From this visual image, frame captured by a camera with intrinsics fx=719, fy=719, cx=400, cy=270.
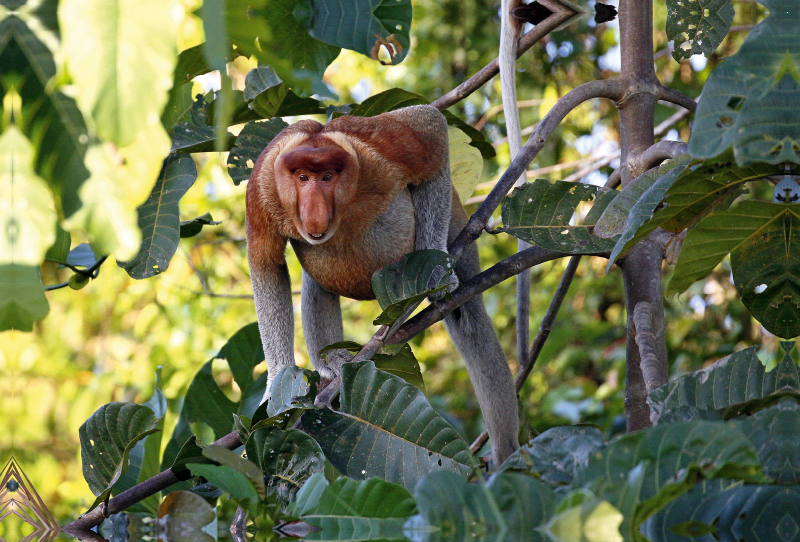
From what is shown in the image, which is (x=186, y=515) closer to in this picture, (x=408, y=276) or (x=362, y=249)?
(x=408, y=276)

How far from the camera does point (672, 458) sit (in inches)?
29.7

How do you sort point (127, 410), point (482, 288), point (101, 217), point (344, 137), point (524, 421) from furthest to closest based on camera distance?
point (524, 421) → point (344, 137) → point (482, 288) → point (127, 410) → point (101, 217)

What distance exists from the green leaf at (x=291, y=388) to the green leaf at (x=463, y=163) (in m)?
1.08

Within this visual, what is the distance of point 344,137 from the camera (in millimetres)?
2049

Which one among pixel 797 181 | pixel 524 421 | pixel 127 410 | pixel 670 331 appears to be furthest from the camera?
pixel 670 331

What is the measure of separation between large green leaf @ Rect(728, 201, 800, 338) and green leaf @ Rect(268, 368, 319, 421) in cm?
83

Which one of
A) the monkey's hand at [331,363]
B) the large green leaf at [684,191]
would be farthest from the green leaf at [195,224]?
the large green leaf at [684,191]

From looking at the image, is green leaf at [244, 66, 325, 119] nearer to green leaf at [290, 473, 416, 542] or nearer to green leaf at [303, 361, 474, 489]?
green leaf at [303, 361, 474, 489]

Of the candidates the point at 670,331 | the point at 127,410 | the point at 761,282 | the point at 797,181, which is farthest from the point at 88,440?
the point at 670,331

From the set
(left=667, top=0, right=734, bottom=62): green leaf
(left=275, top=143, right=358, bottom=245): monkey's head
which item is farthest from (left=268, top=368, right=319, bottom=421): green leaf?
(left=667, top=0, right=734, bottom=62): green leaf

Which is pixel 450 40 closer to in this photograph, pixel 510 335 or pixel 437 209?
pixel 510 335

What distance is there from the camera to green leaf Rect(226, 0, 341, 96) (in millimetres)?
453

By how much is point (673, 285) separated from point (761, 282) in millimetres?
172

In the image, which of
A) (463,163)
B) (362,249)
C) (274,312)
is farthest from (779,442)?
(463,163)
